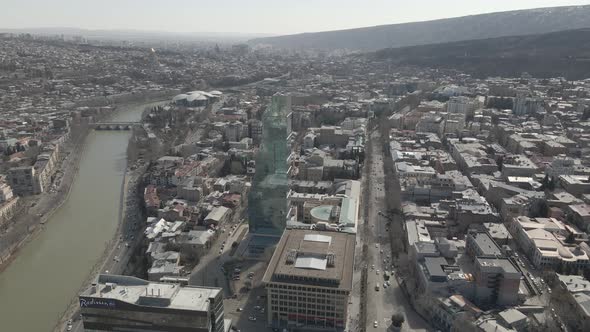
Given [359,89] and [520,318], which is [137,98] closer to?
[359,89]

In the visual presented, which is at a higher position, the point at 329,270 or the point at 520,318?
the point at 329,270

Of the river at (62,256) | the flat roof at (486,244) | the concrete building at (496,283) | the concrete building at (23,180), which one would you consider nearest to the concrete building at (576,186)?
the flat roof at (486,244)

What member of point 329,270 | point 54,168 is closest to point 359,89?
point 54,168

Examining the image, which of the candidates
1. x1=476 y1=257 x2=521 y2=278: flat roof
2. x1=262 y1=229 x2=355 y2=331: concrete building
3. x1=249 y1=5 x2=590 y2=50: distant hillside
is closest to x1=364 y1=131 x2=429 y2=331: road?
x1=262 y1=229 x2=355 y2=331: concrete building

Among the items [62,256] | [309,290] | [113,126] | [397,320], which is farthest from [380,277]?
[113,126]

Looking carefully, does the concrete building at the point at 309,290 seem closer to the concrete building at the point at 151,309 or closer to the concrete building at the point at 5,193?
the concrete building at the point at 151,309

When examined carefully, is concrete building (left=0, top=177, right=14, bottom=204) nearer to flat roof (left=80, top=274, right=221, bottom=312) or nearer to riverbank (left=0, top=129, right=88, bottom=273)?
riverbank (left=0, top=129, right=88, bottom=273)
